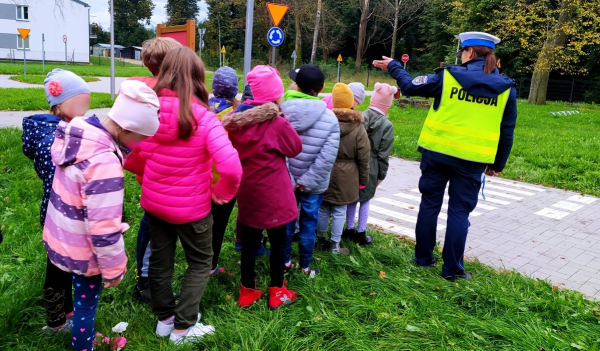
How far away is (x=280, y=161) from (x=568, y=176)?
733 cm

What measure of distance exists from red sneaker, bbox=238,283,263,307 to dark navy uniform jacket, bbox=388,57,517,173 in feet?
6.18

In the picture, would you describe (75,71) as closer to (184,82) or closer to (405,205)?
(405,205)

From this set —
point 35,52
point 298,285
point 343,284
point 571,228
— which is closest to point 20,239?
point 298,285

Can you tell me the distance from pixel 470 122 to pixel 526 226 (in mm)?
2944

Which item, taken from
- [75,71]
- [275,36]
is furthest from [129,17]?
[275,36]

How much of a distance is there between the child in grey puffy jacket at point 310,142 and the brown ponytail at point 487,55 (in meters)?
1.29

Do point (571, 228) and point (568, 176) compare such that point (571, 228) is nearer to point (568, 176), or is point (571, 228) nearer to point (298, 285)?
point (568, 176)

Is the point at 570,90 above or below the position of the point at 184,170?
above

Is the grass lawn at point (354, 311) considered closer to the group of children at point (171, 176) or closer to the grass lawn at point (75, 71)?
the group of children at point (171, 176)

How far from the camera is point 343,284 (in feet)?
12.5

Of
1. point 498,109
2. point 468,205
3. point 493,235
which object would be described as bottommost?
point 493,235

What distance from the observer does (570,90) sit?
3434 cm

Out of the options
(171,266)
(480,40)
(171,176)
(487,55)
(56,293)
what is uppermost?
(480,40)

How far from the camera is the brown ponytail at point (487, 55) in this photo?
3.91m
